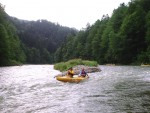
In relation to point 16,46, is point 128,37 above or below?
above

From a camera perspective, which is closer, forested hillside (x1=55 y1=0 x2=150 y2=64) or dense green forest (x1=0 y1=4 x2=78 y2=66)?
forested hillside (x1=55 y1=0 x2=150 y2=64)

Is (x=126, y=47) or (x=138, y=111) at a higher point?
(x=126, y=47)

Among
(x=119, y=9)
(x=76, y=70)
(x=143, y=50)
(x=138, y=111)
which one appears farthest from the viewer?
(x=119, y=9)

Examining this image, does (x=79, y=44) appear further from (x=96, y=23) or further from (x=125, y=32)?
(x=125, y=32)

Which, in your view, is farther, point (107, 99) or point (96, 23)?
point (96, 23)

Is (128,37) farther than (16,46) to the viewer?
No

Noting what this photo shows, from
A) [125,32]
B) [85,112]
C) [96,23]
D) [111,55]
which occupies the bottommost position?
[85,112]

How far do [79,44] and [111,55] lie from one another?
112 feet

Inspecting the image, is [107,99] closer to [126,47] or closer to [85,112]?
[85,112]

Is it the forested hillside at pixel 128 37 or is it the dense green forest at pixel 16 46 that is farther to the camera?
the dense green forest at pixel 16 46

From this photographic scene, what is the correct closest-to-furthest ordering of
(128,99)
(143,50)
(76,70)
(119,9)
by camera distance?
(128,99) → (76,70) → (143,50) → (119,9)

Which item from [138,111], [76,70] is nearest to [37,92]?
[138,111]

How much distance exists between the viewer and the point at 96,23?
10762 centimetres

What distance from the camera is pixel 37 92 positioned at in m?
21.0
